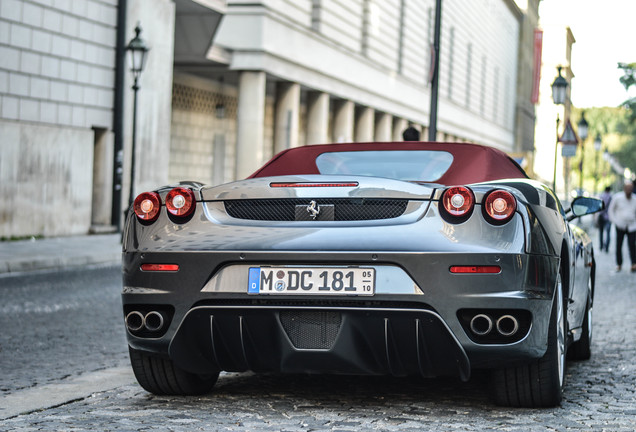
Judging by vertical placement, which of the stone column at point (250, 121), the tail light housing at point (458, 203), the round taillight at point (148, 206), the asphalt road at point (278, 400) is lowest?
the asphalt road at point (278, 400)

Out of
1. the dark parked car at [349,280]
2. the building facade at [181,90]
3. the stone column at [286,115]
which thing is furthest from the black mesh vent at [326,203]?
the stone column at [286,115]

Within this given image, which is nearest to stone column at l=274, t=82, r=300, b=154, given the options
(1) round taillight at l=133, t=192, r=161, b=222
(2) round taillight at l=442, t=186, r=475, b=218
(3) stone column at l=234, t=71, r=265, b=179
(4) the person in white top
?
(3) stone column at l=234, t=71, r=265, b=179

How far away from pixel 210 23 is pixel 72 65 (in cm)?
671

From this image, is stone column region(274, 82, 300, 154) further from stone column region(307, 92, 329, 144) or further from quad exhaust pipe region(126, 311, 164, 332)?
quad exhaust pipe region(126, 311, 164, 332)

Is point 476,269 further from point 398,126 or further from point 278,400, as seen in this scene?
point 398,126

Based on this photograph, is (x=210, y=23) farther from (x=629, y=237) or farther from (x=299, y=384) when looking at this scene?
(x=299, y=384)

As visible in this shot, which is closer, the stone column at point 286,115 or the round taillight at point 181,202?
the round taillight at point 181,202

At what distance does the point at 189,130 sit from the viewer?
1425 inches

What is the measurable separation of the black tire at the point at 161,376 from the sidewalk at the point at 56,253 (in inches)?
400

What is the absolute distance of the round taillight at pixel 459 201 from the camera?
4941 mm

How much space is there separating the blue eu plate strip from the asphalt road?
547 millimetres

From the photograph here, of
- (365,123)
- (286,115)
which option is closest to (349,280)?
(286,115)

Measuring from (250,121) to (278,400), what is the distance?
96.4ft

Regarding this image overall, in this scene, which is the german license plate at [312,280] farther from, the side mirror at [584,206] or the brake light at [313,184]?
the side mirror at [584,206]
